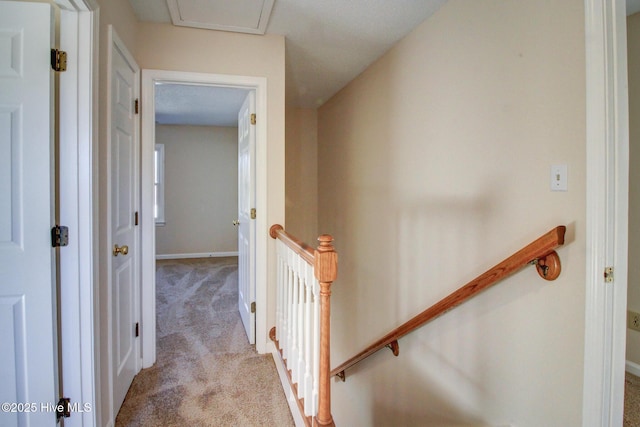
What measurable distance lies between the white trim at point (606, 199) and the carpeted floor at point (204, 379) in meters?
1.42

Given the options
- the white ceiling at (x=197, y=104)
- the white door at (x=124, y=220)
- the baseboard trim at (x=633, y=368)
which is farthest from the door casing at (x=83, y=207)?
the white ceiling at (x=197, y=104)

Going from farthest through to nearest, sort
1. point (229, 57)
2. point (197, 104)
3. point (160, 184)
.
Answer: point (160, 184) → point (197, 104) → point (229, 57)

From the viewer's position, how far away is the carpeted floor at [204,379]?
1.85m

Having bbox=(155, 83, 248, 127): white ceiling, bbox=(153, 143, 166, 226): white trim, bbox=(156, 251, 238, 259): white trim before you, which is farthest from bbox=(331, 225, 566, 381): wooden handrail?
bbox=(153, 143, 166, 226): white trim

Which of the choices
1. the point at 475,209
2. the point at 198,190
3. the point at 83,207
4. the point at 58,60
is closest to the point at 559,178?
the point at 475,209

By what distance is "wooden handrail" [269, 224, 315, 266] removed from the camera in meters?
1.50

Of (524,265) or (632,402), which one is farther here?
(632,402)

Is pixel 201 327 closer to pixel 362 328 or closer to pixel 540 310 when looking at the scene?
pixel 362 328

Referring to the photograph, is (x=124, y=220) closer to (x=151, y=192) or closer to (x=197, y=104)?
(x=151, y=192)

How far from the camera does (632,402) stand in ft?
6.41

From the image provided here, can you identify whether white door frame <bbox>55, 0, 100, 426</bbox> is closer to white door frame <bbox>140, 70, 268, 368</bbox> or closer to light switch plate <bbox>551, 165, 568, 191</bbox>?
white door frame <bbox>140, 70, 268, 368</bbox>

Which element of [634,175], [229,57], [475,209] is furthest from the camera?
[229,57]

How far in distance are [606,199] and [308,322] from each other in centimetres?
128

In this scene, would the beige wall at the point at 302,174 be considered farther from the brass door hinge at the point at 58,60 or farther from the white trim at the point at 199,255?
the brass door hinge at the point at 58,60
